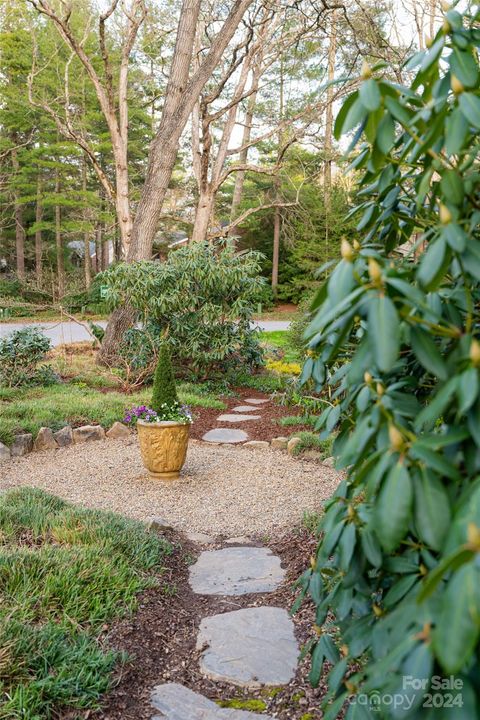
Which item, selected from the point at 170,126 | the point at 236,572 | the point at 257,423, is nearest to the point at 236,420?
the point at 257,423

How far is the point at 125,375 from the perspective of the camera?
7.74 m

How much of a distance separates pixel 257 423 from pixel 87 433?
1807 mm

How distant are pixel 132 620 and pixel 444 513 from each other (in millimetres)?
1849

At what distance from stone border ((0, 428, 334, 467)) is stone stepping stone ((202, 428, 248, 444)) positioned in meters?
0.07

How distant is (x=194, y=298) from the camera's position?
24.7 ft

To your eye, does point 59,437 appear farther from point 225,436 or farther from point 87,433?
point 225,436

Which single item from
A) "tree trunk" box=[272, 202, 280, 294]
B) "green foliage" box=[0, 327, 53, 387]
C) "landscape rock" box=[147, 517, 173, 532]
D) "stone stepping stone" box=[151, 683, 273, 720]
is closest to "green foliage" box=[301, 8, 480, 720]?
"stone stepping stone" box=[151, 683, 273, 720]

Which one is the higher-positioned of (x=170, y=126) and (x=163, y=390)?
(x=170, y=126)

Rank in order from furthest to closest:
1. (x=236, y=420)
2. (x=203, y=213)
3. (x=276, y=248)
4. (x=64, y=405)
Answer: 1. (x=276, y=248)
2. (x=203, y=213)
3. (x=236, y=420)
4. (x=64, y=405)

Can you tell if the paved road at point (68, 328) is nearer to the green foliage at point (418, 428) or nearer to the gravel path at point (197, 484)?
the gravel path at point (197, 484)

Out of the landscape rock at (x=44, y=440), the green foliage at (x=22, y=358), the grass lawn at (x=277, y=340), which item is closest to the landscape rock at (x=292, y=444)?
the landscape rock at (x=44, y=440)

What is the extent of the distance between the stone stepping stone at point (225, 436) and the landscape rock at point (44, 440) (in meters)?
1.49

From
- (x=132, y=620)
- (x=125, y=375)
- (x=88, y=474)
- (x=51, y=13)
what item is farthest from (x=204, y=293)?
(x=132, y=620)

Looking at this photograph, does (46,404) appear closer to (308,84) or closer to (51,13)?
(51,13)
